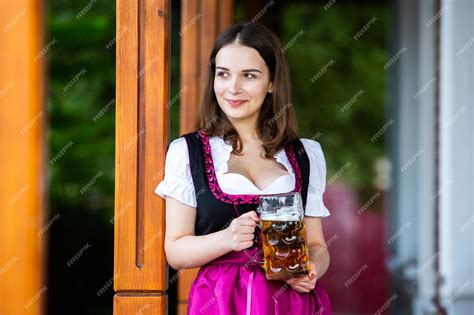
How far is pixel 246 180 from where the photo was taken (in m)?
2.39

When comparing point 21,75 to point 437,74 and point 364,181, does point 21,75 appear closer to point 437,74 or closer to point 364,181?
point 437,74

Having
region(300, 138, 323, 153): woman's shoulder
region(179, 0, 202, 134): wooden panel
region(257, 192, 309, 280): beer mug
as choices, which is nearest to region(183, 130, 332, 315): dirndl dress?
region(257, 192, 309, 280): beer mug

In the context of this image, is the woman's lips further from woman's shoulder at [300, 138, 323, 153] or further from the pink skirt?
the pink skirt

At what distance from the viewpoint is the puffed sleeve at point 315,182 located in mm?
2479

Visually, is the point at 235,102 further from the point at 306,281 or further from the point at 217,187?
the point at 306,281

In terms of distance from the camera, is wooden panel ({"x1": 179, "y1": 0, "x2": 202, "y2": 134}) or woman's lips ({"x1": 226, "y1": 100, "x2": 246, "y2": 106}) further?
wooden panel ({"x1": 179, "y1": 0, "x2": 202, "y2": 134})

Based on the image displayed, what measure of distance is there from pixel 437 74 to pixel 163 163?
138 inches

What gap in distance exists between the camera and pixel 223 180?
7.77 feet

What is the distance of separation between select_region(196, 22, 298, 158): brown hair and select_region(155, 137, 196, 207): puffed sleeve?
13cm

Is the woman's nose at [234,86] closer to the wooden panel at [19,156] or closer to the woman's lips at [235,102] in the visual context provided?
the woman's lips at [235,102]

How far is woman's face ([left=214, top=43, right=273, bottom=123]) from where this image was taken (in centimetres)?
246

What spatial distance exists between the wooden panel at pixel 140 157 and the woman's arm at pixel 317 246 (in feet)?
1.36

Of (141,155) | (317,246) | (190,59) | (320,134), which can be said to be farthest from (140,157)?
(320,134)

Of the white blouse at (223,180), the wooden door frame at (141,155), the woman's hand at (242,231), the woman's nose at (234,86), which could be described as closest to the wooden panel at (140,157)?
the wooden door frame at (141,155)
